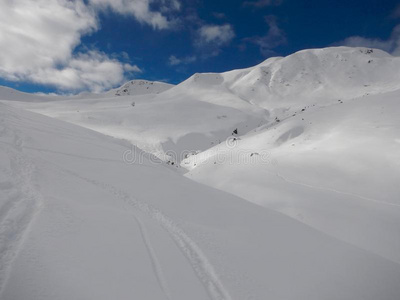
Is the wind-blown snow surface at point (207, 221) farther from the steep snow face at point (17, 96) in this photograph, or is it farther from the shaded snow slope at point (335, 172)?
the steep snow face at point (17, 96)

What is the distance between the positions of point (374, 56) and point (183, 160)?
68.1 meters

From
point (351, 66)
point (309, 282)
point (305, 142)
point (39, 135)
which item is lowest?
point (309, 282)

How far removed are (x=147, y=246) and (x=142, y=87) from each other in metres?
136

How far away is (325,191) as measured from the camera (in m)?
9.95

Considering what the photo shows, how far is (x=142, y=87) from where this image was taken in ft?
431

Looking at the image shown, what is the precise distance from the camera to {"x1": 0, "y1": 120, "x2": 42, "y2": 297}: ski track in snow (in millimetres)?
3553

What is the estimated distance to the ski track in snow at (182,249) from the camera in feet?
14.0

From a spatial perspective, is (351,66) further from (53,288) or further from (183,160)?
(53,288)

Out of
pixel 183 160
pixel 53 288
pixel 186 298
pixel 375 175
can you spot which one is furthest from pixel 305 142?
pixel 53 288

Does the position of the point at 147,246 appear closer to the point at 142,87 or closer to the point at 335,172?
the point at 335,172

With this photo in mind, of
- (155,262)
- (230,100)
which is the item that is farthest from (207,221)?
(230,100)

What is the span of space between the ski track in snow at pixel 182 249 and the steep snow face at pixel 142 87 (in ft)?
405

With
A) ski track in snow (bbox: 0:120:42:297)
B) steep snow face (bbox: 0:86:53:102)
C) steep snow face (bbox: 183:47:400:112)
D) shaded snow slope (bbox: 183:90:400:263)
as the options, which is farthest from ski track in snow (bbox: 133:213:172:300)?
steep snow face (bbox: 0:86:53:102)

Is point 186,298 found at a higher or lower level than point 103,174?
lower
